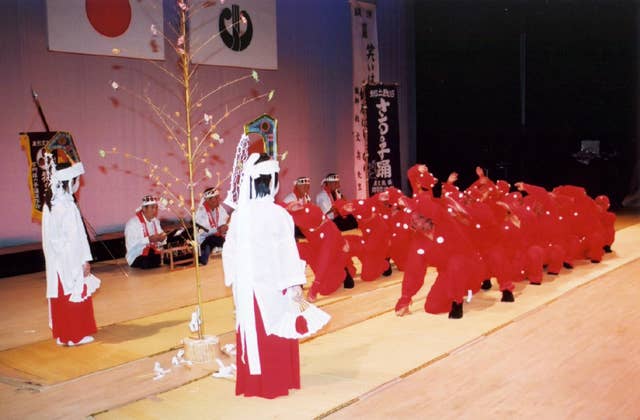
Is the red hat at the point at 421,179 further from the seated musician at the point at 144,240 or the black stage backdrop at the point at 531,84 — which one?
the black stage backdrop at the point at 531,84

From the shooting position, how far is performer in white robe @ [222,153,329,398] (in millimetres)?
3771

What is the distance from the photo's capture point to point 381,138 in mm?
11352

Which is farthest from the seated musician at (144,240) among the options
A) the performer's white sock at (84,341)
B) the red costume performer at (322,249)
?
the performer's white sock at (84,341)

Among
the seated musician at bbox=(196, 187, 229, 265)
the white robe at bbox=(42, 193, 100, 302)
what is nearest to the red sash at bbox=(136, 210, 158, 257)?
the seated musician at bbox=(196, 187, 229, 265)

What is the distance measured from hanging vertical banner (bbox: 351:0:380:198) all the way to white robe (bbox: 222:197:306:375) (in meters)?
7.61

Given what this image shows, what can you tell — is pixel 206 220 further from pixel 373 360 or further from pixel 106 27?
pixel 373 360

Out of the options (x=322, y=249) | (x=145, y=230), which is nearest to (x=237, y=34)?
(x=145, y=230)

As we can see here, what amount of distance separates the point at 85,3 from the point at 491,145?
28.8 ft

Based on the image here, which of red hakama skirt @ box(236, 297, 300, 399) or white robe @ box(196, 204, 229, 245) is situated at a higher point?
white robe @ box(196, 204, 229, 245)

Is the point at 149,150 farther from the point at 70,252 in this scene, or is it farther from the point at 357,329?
the point at 357,329

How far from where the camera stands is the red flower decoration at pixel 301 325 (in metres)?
3.80

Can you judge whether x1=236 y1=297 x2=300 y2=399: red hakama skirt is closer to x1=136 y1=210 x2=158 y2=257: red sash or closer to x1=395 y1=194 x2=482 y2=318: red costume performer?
x1=395 y1=194 x2=482 y2=318: red costume performer

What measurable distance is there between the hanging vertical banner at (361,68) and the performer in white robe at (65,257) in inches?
268

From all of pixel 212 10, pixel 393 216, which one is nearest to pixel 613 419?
pixel 393 216
